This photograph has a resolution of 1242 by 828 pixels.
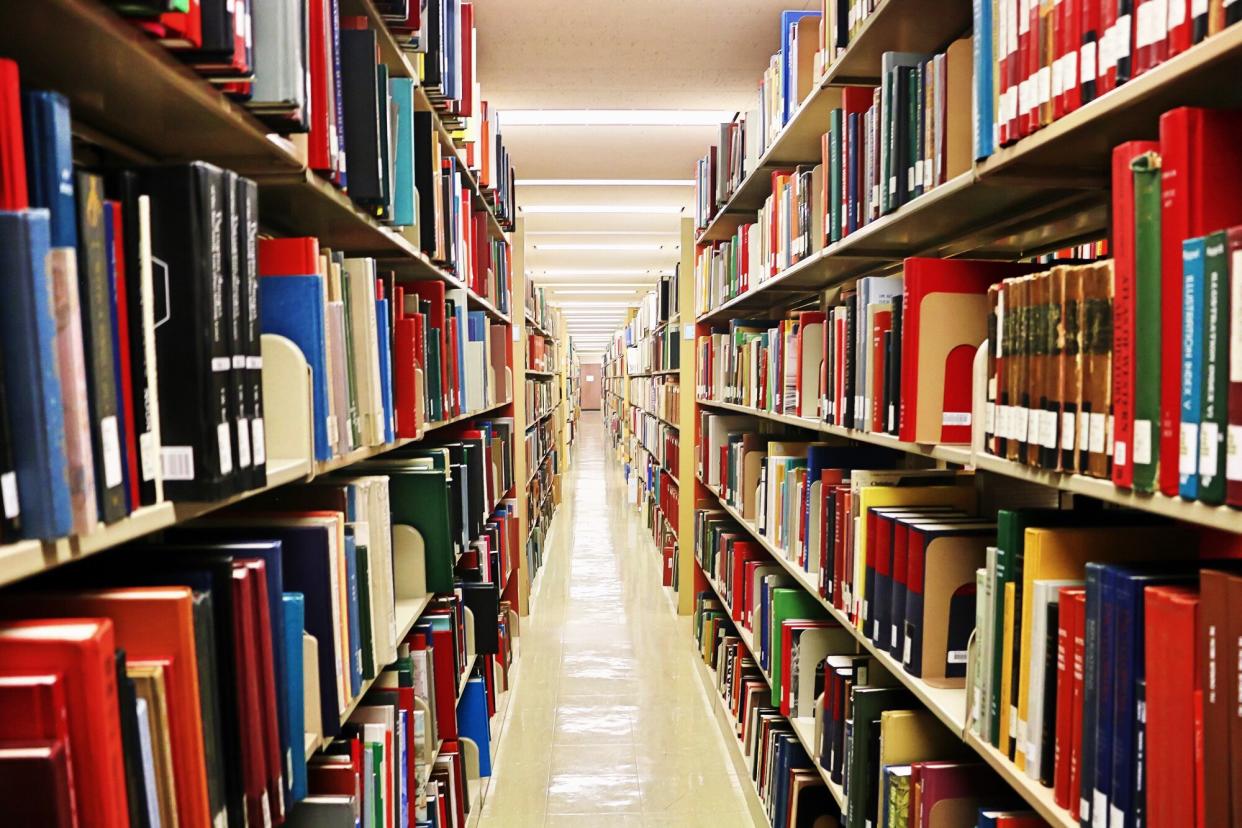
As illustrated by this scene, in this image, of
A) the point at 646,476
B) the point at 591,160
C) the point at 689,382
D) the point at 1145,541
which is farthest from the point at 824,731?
the point at 646,476

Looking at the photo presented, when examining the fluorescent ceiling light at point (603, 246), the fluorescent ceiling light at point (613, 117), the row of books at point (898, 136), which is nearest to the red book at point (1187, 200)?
the row of books at point (898, 136)

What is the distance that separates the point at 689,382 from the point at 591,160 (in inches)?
60.4

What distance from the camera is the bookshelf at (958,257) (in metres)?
0.98

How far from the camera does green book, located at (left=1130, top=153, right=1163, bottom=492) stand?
2.88ft

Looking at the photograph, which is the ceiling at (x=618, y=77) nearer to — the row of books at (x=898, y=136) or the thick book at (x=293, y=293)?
the row of books at (x=898, y=136)

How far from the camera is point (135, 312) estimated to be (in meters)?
0.79

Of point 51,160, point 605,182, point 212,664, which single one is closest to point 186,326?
point 51,160

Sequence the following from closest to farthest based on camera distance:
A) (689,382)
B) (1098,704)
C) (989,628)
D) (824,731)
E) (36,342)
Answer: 1. (36,342)
2. (1098,704)
3. (989,628)
4. (824,731)
5. (689,382)

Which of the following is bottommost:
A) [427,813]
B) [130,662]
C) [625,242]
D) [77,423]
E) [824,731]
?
[427,813]

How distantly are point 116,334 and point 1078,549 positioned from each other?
1173 millimetres

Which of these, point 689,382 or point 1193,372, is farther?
point 689,382

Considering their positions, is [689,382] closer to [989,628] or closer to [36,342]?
[989,628]

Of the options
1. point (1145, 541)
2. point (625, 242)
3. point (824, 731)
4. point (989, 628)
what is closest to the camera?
point (1145, 541)

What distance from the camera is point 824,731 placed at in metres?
2.05
